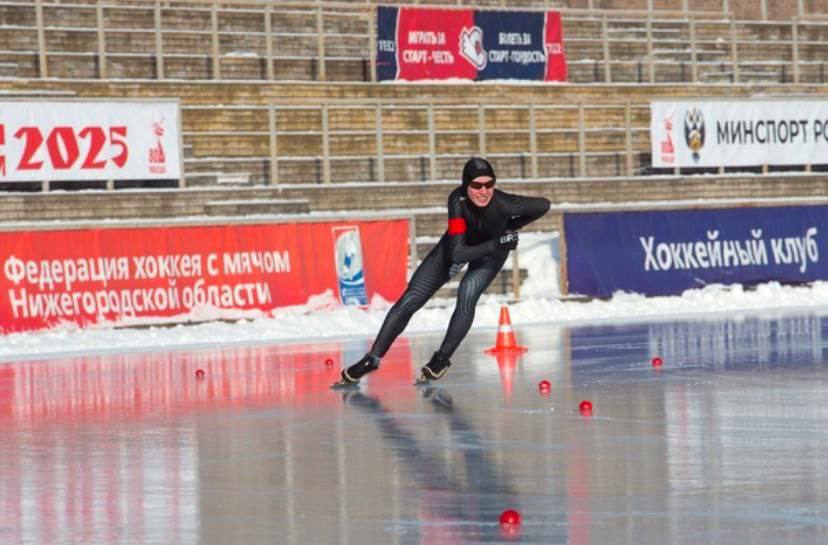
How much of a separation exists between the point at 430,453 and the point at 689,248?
1950cm

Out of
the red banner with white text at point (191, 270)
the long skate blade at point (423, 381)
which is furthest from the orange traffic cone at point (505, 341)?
the red banner with white text at point (191, 270)

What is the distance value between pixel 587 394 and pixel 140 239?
38.5ft

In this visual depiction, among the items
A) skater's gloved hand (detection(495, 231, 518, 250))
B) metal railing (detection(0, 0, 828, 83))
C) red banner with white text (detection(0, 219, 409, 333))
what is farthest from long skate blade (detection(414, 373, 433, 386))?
metal railing (detection(0, 0, 828, 83))

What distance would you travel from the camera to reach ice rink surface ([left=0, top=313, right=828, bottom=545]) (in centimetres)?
770

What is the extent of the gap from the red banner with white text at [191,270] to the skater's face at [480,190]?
1057 centimetres

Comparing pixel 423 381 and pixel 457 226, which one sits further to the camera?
pixel 423 381

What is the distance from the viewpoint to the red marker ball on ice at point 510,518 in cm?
757

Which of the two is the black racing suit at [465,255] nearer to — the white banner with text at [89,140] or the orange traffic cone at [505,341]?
the orange traffic cone at [505,341]

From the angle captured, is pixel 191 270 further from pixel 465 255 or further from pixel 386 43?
pixel 465 255

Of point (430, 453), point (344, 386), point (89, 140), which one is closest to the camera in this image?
point (430, 453)

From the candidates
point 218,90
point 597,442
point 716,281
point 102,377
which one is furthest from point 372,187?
point 597,442

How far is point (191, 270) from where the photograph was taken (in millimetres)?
24562

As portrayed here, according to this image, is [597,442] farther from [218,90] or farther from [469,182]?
[218,90]

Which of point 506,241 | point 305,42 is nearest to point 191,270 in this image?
point 305,42
